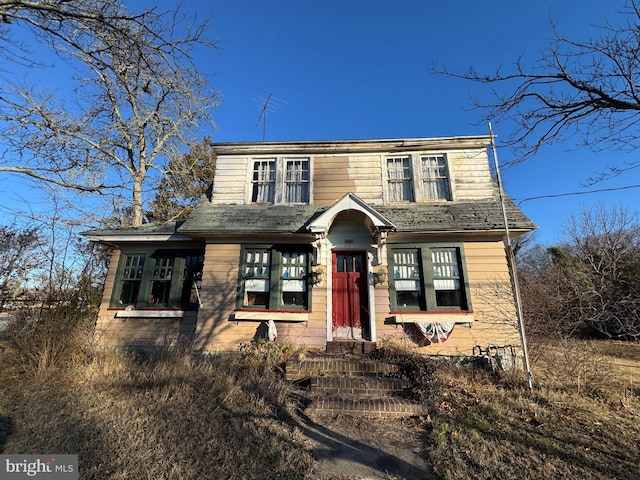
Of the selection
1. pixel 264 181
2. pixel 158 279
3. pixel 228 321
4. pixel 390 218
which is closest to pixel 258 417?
pixel 228 321

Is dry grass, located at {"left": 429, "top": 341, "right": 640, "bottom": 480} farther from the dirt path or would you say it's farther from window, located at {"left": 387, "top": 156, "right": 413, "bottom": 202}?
window, located at {"left": 387, "top": 156, "right": 413, "bottom": 202}

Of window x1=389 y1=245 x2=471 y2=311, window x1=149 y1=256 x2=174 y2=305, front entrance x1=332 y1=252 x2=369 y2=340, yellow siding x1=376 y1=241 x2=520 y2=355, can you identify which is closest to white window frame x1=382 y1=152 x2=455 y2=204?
window x1=389 y1=245 x2=471 y2=311

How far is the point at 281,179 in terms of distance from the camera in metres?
9.58

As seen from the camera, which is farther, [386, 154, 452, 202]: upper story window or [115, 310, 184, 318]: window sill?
[386, 154, 452, 202]: upper story window

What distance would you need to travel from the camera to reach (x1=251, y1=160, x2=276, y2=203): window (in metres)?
9.63

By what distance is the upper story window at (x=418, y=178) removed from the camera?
29.9 feet

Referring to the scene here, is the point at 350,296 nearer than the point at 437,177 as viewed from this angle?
Yes

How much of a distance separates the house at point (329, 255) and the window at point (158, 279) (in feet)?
0.11

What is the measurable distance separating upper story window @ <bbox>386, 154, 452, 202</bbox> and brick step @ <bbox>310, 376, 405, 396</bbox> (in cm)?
546

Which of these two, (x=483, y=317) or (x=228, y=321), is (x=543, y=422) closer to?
(x=483, y=317)

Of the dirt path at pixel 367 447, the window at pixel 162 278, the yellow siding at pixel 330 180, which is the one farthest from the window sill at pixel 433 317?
the window at pixel 162 278

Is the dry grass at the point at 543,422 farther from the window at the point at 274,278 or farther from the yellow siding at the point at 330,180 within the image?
the yellow siding at the point at 330,180

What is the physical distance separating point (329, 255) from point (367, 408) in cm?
422

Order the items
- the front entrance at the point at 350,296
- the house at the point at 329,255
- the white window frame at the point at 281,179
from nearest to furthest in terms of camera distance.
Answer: the house at the point at 329,255, the front entrance at the point at 350,296, the white window frame at the point at 281,179
